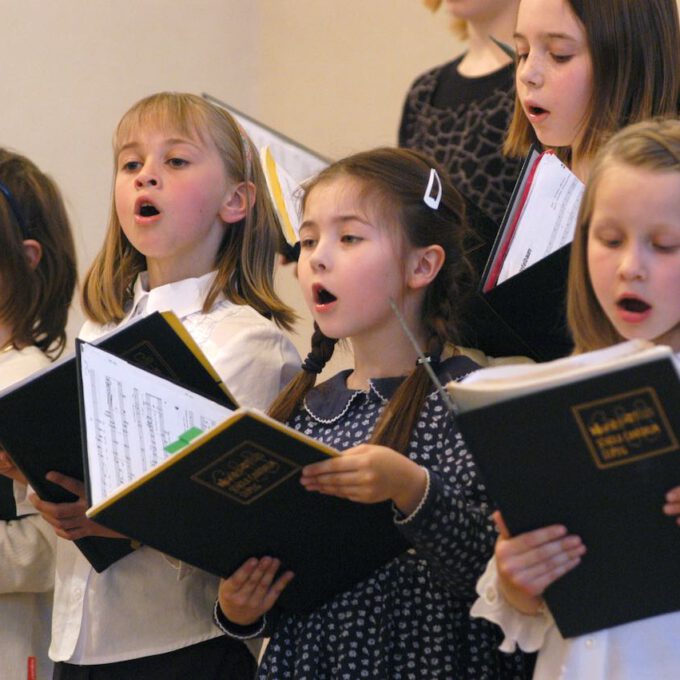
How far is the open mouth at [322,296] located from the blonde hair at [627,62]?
0.44 metres

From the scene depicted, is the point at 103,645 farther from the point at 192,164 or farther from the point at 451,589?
the point at 192,164

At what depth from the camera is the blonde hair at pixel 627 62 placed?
1923 millimetres

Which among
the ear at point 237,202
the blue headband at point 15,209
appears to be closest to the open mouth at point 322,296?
the ear at point 237,202

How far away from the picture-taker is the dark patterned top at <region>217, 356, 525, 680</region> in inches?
64.3

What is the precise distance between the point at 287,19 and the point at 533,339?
2512mm

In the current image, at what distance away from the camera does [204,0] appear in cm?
409

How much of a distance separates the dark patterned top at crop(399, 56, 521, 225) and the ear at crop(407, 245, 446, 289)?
42 centimetres

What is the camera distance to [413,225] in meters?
1.92

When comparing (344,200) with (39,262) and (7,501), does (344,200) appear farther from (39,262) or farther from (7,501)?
(39,262)

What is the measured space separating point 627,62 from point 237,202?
0.74m

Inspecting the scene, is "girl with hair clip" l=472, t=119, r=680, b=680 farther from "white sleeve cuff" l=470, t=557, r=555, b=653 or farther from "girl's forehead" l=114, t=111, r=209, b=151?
"girl's forehead" l=114, t=111, r=209, b=151

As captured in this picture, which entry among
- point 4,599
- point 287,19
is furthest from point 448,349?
point 287,19

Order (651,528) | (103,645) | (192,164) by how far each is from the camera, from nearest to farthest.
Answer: (651,528)
(103,645)
(192,164)

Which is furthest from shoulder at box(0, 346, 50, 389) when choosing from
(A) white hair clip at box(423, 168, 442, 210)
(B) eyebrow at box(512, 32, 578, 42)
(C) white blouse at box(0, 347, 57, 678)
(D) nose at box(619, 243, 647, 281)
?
(D) nose at box(619, 243, 647, 281)
